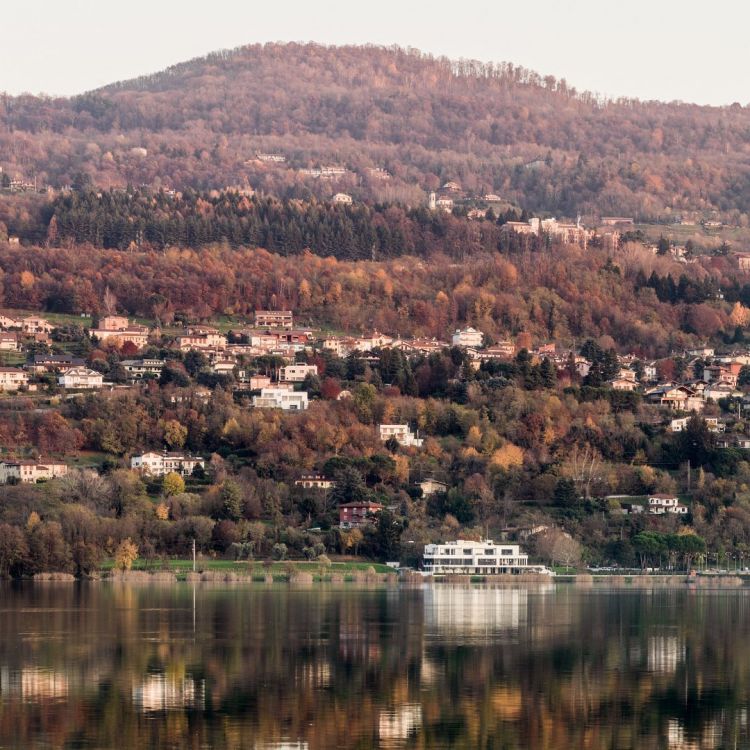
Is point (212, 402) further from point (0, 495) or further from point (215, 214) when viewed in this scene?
point (215, 214)

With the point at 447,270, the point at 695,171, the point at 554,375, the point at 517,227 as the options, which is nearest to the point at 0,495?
the point at 554,375

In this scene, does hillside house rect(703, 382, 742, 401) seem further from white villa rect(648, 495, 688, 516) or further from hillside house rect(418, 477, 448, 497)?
hillside house rect(418, 477, 448, 497)

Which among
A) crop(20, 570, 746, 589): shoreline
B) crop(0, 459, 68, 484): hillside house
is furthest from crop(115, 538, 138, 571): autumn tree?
crop(0, 459, 68, 484): hillside house

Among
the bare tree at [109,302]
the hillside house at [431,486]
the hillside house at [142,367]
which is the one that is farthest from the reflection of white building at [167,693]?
the bare tree at [109,302]

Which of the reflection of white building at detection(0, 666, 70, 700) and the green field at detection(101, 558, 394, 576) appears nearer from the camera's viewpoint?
the reflection of white building at detection(0, 666, 70, 700)

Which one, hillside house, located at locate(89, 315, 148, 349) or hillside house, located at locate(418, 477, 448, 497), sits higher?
hillside house, located at locate(89, 315, 148, 349)

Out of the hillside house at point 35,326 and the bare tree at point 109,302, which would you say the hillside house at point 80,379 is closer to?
the hillside house at point 35,326
